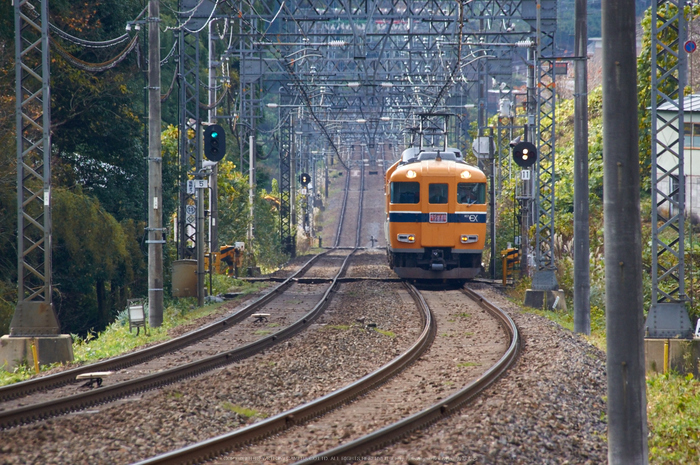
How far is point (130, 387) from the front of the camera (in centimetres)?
939

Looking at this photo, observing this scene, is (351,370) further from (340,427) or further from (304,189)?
(304,189)

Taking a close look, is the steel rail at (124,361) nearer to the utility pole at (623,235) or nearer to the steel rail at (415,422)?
the steel rail at (415,422)

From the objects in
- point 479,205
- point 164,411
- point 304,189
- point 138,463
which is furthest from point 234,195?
point 138,463

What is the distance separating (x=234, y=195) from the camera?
31688 mm

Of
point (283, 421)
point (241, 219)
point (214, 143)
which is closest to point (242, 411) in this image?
point (283, 421)

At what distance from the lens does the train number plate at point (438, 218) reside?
21.9 metres

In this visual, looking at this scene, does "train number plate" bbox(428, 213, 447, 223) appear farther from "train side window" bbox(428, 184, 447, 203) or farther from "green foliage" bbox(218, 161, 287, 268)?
"green foliage" bbox(218, 161, 287, 268)

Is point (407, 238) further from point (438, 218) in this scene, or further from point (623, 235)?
point (623, 235)

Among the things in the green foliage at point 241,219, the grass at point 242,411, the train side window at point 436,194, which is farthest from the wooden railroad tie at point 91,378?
the green foliage at point 241,219

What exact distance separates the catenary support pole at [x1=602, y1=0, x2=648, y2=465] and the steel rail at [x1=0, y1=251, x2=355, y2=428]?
5342mm

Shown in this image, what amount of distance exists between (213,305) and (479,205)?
7.61m

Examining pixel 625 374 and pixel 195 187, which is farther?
pixel 195 187

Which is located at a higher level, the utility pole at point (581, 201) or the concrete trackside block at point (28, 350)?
the utility pole at point (581, 201)

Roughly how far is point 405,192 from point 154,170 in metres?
8.48
